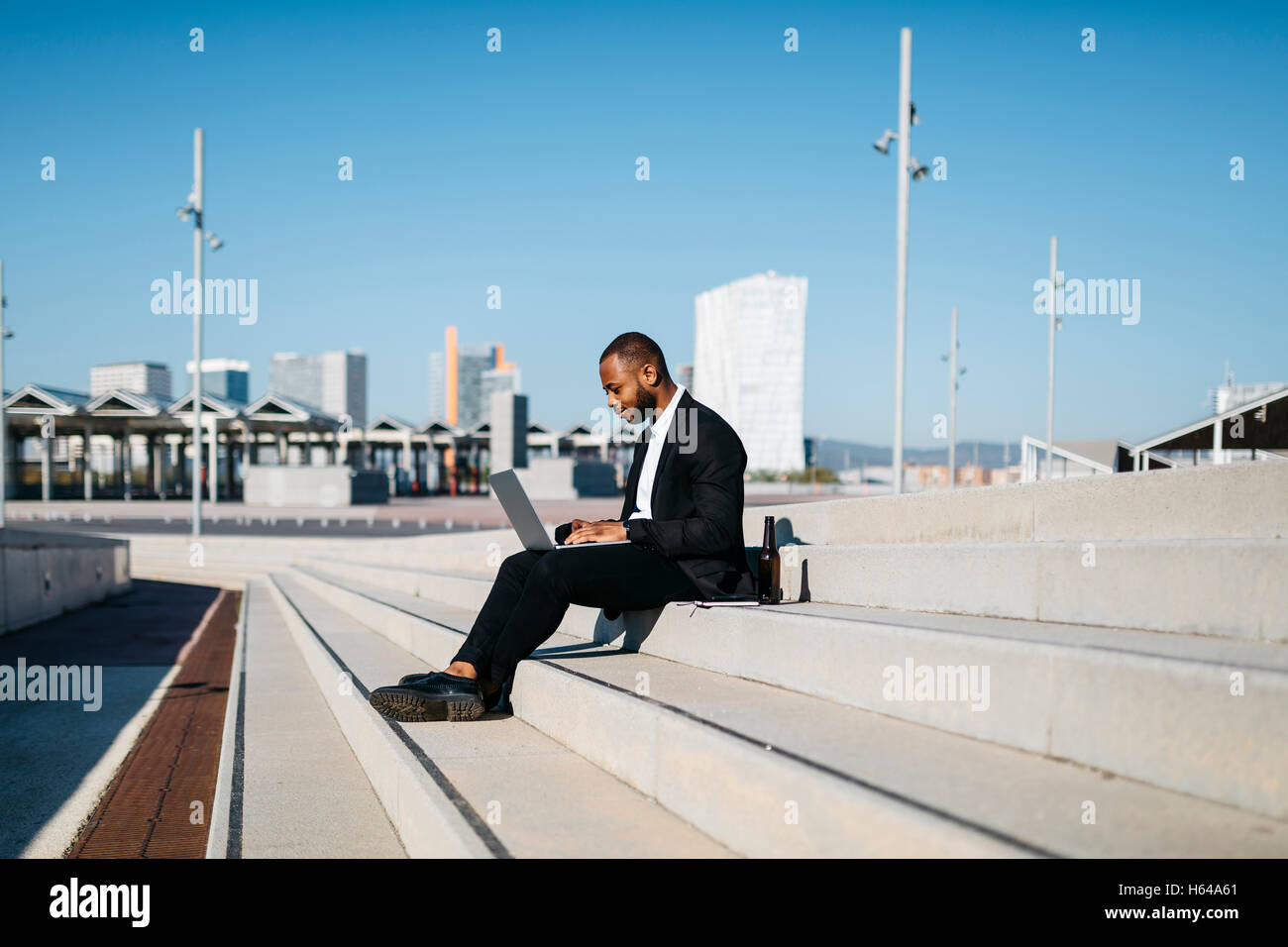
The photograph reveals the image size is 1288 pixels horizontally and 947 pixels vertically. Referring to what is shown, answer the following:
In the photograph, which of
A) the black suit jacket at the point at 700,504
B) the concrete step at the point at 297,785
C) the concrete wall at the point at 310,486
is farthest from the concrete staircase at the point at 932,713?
the concrete wall at the point at 310,486

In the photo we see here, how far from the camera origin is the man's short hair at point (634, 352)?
3.98m

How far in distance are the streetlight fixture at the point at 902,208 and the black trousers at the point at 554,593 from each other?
10577mm

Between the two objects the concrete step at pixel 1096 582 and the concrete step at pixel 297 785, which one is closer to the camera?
the concrete step at pixel 1096 582

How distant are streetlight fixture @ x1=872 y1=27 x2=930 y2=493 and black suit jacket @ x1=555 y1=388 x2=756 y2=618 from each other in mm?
10475

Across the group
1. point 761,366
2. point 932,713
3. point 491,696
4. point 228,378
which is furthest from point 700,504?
point 228,378

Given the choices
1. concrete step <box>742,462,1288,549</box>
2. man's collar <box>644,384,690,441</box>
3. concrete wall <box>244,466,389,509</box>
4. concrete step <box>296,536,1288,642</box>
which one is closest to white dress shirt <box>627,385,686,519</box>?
man's collar <box>644,384,690,441</box>

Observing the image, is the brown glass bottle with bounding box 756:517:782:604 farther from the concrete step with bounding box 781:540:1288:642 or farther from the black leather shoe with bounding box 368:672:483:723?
the black leather shoe with bounding box 368:672:483:723

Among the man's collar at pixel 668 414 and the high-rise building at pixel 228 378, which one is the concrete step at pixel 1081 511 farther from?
the high-rise building at pixel 228 378

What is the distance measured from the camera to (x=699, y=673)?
3664 millimetres

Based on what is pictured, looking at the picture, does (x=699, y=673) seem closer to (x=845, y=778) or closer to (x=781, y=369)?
(x=845, y=778)

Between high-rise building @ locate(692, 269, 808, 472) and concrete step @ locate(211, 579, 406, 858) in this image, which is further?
high-rise building @ locate(692, 269, 808, 472)

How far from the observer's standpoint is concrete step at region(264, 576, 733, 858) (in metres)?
2.40
